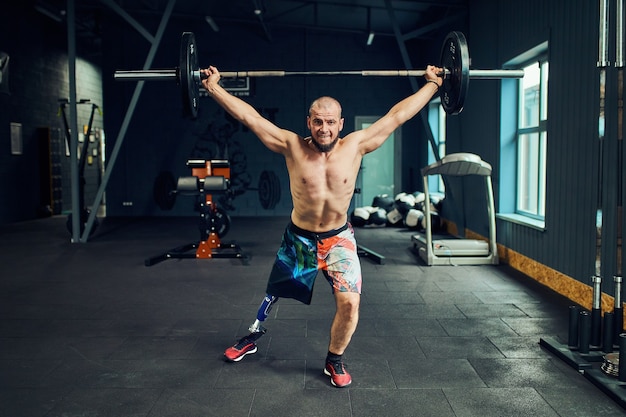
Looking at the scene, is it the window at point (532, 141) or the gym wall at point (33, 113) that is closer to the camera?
the window at point (532, 141)

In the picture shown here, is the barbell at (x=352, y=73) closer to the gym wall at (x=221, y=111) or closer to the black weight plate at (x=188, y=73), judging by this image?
the black weight plate at (x=188, y=73)

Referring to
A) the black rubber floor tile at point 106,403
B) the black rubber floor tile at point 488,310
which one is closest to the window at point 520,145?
the black rubber floor tile at point 488,310

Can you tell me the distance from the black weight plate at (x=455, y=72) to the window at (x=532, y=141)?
82.3 inches

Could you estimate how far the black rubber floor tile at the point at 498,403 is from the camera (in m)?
1.92

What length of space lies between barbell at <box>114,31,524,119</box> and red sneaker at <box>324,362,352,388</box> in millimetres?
1210

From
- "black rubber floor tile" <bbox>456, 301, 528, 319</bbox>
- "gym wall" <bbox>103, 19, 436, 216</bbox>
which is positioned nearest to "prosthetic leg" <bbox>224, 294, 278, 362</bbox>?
"black rubber floor tile" <bbox>456, 301, 528, 319</bbox>

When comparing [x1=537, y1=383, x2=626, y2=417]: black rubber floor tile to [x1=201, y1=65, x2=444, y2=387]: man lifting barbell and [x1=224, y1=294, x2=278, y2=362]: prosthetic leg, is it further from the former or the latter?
[x1=224, y1=294, x2=278, y2=362]: prosthetic leg

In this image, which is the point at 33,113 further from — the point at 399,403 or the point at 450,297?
the point at 399,403

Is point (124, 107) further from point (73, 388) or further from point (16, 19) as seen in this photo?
point (73, 388)

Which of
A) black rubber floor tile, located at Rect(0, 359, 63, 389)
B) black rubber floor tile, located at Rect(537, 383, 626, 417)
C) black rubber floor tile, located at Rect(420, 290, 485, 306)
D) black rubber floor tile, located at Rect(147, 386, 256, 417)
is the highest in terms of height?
black rubber floor tile, located at Rect(420, 290, 485, 306)

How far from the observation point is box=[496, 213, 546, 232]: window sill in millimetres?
4109

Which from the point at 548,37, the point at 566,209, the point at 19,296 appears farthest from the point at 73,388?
the point at 548,37

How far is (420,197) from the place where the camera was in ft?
25.4

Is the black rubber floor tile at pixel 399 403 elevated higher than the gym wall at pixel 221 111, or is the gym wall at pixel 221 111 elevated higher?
the gym wall at pixel 221 111
